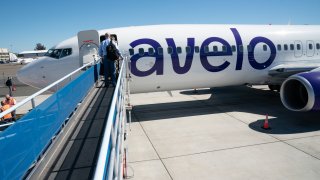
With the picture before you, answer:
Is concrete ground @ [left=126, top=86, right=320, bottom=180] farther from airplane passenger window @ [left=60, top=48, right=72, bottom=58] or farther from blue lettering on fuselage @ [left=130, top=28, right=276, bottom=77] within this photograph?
airplane passenger window @ [left=60, top=48, right=72, bottom=58]

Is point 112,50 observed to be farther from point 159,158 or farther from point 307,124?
point 307,124

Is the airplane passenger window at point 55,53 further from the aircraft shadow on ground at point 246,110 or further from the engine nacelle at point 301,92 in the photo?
the engine nacelle at point 301,92

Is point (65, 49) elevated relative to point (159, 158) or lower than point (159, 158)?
elevated

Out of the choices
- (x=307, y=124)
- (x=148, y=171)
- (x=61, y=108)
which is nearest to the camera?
(x=61, y=108)

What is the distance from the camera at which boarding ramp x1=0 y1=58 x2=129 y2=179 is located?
8.38 ft

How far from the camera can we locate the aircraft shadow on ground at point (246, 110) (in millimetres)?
11515

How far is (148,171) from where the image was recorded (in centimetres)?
770

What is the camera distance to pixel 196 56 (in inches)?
514

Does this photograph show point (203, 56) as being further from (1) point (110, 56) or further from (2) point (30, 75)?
(2) point (30, 75)

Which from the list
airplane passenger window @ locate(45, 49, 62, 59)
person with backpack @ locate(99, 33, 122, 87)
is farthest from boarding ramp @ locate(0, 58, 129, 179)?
airplane passenger window @ locate(45, 49, 62, 59)

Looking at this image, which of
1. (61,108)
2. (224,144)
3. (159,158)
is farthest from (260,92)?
(61,108)

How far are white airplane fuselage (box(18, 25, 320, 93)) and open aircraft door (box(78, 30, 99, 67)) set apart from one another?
0.30 metres

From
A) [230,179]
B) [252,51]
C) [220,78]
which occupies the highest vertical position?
[252,51]

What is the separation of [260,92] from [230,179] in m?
13.1
